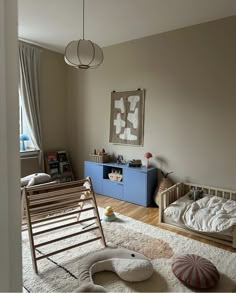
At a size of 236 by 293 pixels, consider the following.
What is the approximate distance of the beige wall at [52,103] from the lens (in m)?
4.59

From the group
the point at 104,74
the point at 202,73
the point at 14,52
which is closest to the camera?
the point at 14,52

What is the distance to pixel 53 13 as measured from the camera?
3.14 meters

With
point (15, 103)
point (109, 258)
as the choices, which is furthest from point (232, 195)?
point (15, 103)

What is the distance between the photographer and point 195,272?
189 cm

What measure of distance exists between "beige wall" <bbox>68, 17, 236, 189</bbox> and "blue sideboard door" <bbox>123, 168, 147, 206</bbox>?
42cm

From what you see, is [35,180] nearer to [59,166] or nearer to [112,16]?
[59,166]

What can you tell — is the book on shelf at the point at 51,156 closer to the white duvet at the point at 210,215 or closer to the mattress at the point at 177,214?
the mattress at the point at 177,214

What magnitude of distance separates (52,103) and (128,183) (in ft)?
7.71

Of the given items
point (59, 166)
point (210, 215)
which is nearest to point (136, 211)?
point (210, 215)

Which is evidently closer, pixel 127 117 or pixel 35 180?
pixel 35 180

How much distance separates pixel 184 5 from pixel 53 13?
1.72m

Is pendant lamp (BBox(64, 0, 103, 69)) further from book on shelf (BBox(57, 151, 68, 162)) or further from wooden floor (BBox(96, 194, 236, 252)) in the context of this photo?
book on shelf (BBox(57, 151, 68, 162))

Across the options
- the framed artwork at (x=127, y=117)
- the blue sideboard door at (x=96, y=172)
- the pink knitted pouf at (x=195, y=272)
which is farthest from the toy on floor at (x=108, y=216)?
the framed artwork at (x=127, y=117)

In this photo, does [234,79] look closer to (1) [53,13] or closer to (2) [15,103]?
(1) [53,13]
